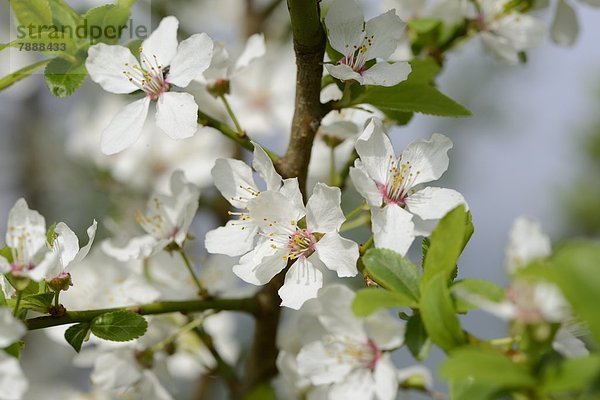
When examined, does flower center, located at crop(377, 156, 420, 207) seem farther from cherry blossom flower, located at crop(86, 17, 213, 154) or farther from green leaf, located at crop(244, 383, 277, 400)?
green leaf, located at crop(244, 383, 277, 400)

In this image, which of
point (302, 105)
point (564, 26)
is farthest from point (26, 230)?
point (564, 26)

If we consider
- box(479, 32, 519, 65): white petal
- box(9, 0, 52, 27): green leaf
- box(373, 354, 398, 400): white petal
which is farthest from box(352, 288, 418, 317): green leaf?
box(479, 32, 519, 65): white petal

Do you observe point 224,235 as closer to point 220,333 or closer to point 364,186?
point 364,186

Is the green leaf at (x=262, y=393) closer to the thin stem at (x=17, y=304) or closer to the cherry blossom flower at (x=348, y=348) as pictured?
the cherry blossom flower at (x=348, y=348)

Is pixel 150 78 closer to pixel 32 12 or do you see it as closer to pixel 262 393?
pixel 32 12

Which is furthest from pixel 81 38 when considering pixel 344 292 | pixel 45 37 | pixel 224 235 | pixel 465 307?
pixel 465 307

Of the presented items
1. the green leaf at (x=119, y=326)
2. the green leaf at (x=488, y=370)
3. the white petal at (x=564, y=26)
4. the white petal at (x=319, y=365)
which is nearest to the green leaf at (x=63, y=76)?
the green leaf at (x=119, y=326)
